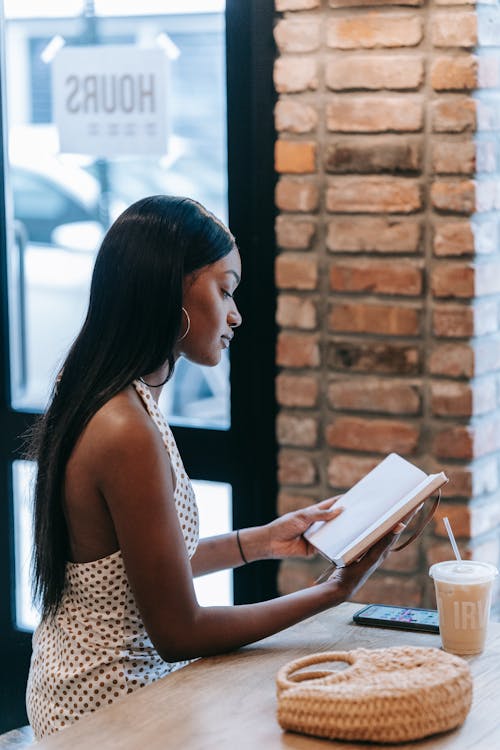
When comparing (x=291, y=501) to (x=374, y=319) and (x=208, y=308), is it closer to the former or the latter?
(x=374, y=319)

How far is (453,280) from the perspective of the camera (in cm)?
250

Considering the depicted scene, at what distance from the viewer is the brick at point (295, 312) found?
265cm

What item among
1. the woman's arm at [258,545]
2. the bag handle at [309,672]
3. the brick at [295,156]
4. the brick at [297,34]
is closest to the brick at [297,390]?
the brick at [295,156]

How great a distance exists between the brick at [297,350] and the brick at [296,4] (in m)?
0.70

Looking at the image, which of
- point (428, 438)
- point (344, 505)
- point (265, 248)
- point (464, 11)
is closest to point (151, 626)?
point (344, 505)

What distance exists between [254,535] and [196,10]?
1348 millimetres

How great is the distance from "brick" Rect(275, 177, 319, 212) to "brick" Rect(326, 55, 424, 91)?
0.21 metres

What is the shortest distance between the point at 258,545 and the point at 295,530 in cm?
9

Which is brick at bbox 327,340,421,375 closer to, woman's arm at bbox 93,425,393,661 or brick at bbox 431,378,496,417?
brick at bbox 431,378,496,417

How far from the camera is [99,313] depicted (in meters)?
1.85

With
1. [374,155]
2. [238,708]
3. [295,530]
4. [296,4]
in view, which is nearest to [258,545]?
[295,530]

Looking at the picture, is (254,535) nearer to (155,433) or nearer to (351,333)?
(155,433)

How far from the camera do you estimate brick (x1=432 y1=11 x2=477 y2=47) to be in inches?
95.1

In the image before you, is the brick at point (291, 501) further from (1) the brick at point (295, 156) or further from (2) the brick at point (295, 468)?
(1) the brick at point (295, 156)
